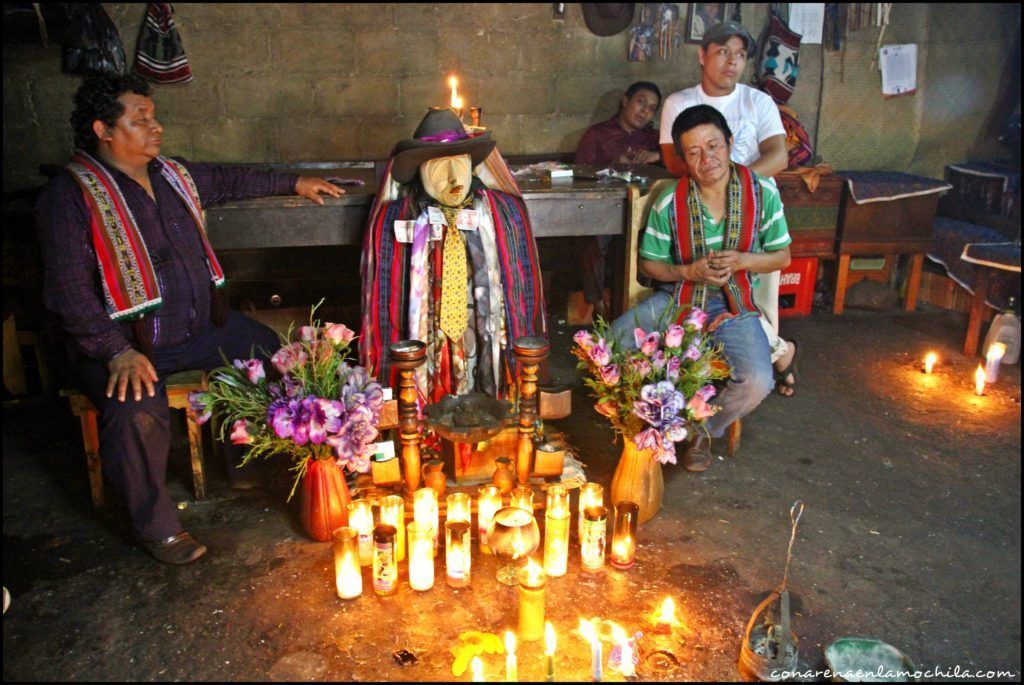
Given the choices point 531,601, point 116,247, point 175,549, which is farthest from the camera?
point 116,247

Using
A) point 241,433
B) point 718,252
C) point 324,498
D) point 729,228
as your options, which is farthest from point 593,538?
point 729,228

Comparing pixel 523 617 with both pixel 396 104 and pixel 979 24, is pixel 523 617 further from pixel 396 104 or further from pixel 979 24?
pixel 979 24

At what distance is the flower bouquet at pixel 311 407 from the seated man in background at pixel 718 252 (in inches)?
51.2

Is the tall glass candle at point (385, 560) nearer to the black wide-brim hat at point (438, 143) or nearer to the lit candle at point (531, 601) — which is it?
the lit candle at point (531, 601)

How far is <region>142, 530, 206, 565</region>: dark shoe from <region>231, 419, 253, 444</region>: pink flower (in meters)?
0.48

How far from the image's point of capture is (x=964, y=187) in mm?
6777

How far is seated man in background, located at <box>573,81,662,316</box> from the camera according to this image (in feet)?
19.0

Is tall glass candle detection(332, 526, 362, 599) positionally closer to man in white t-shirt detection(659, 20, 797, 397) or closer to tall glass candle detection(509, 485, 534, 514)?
tall glass candle detection(509, 485, 534, 514)

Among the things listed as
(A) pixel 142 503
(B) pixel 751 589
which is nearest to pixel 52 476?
(A) pixel 142 503

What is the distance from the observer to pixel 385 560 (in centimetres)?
285

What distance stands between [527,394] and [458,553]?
0.71 m

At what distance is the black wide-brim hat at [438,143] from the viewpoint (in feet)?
11.1

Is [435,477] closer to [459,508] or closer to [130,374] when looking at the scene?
[459,508]

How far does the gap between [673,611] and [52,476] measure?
2.91m
